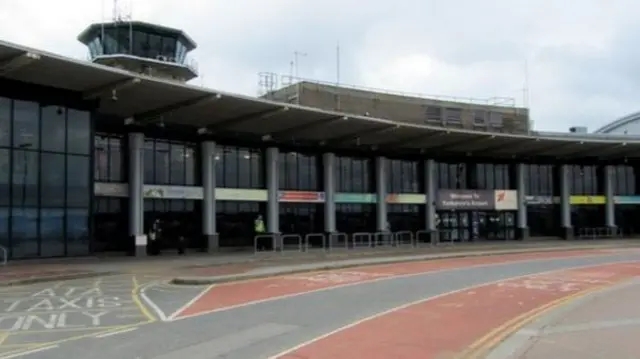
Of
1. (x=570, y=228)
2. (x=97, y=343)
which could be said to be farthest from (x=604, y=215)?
(x=97, y=343)

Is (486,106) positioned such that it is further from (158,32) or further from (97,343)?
(97,343)

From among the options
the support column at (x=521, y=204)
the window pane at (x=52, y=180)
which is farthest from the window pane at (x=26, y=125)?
the support column at (x=521, y=204)

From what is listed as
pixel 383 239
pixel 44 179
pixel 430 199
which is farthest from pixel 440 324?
pixel 430 199

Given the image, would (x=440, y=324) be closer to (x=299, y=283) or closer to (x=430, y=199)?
(x=299, y=283)

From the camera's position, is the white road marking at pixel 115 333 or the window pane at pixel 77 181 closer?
the white road marking at pixel 115 333

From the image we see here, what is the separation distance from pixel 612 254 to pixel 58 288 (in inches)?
1042

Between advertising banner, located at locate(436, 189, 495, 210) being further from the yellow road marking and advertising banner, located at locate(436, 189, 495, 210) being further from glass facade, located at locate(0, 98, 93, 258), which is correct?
the yellow road marking

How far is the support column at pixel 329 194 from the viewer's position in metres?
40.8

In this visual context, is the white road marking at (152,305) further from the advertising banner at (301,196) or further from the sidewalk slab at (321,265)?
the advertising banner at (301,196)

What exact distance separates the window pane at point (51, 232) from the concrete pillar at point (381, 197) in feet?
70.2

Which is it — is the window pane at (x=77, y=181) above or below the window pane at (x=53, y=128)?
below

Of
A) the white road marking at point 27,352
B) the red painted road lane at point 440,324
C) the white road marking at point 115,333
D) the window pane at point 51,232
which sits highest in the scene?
the window pane at point 51,232

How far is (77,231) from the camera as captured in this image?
27891 mm

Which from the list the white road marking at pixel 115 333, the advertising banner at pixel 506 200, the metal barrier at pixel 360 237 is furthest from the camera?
the advertising banner at pixel 506 200
